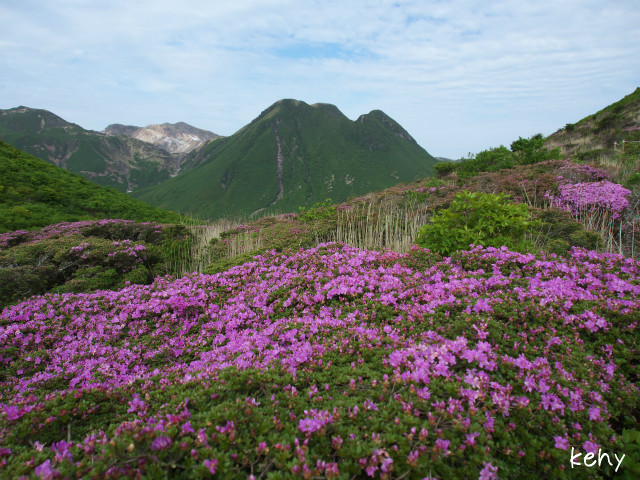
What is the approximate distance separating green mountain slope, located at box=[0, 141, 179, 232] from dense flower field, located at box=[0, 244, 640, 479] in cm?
1107

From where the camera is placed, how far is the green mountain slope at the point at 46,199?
1222 cm

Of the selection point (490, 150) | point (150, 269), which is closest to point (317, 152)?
point (490, 150)

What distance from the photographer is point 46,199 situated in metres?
14.7

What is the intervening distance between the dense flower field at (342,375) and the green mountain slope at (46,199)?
436 inches

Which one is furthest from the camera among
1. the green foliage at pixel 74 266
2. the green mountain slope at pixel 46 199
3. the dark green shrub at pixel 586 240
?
the green mountain slope at pixel 46 199

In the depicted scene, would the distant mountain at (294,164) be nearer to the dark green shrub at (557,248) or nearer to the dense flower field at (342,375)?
the dark green shrub at (557,248)

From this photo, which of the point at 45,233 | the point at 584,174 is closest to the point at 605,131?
the point at 584,174

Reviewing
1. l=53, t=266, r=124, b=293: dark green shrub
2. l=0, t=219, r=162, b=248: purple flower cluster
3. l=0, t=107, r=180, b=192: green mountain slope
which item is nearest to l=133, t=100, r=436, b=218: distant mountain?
l=0, t=107, r=180, b=192: green mountain slope

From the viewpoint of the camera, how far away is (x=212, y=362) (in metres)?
3.05

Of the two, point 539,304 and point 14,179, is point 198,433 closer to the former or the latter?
point 539,304

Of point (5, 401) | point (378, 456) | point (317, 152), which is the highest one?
point (317, 152)

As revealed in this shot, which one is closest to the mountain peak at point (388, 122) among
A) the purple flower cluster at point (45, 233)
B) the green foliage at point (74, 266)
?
the purple flower cluster at point (45, 233)

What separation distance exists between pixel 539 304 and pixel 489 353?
1.02 m

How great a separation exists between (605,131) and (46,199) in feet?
120
